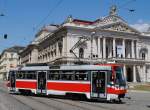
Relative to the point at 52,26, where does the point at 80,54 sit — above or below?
below

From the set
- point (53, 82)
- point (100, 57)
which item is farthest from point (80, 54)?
point (53, 82)

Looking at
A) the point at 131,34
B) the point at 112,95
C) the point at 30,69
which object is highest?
the point at 131,34

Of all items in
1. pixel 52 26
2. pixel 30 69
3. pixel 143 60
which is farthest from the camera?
pixel 52 26

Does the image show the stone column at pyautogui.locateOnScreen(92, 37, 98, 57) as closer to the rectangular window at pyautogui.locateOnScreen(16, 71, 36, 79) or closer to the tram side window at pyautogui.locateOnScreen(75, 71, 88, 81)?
the rectangular window at pyautogui.locateOnScreen(16, 71, 36, 79)

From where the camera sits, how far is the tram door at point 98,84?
74.9 feet

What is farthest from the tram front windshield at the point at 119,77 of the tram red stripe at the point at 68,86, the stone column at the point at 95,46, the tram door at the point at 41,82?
the stone column at the point at 95,46

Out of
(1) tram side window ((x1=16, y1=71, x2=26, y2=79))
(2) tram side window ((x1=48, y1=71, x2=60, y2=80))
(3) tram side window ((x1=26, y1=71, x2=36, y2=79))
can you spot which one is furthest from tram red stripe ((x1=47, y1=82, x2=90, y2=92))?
(1) tram side window ((x1=16, y1=71, x2=26, y2=79))

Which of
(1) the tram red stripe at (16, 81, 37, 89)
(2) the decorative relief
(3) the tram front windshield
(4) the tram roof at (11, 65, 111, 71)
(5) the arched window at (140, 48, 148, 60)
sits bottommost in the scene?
(1) the tram red stripe at (16, 81, 37, 89)

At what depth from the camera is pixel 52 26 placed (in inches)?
4641

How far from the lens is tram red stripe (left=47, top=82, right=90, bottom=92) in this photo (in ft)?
79.2

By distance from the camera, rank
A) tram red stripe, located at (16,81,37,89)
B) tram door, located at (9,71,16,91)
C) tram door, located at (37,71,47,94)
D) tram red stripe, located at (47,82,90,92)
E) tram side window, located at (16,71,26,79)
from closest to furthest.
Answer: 1. tram red stripe, located at (47,82,90,92)
2. tram door, located at (37,71,47,94)
3. tram red stripe, located at (16,81,37,89)
4. tram side window, located at (16,71,26,79)
5. tram door, located at (9,71,16,91)

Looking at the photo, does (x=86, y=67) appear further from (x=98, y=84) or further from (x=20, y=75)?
(x=20, y=75)

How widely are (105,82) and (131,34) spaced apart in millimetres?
69233

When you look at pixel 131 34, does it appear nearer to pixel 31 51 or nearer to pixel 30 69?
pixel 31 51
